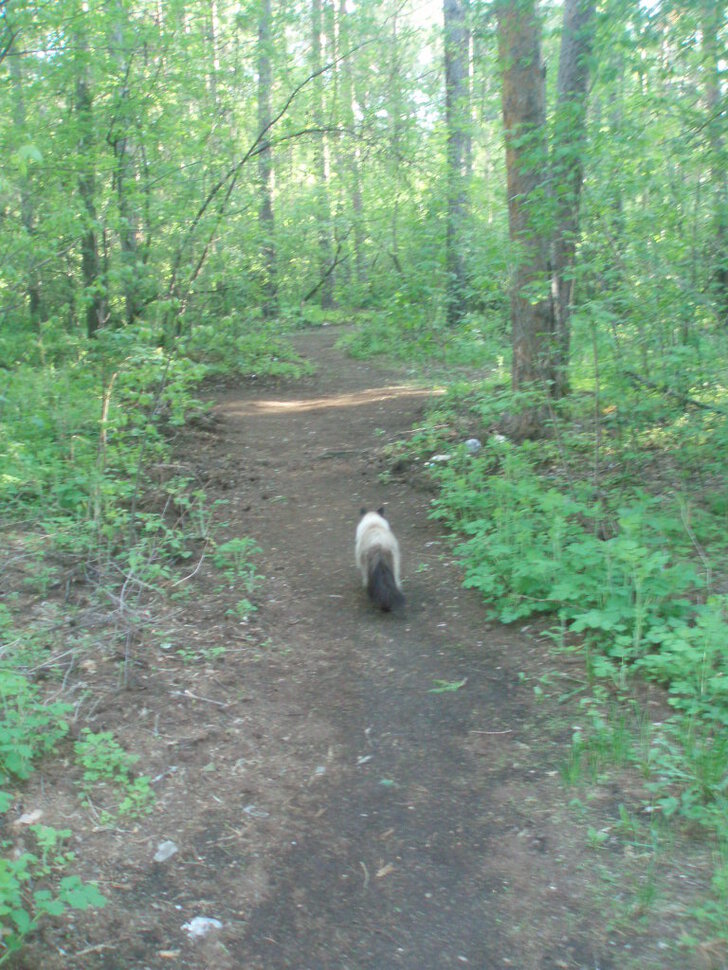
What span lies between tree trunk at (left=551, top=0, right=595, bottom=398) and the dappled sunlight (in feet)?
15.5

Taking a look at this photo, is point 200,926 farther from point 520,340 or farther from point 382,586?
point 520,340

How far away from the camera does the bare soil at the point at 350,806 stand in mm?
3125

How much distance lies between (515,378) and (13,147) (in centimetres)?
731

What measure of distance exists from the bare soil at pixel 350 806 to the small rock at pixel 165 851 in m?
0.04

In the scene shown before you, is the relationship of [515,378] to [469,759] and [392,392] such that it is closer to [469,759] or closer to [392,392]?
[392,392]

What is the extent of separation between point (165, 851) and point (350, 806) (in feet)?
3.22

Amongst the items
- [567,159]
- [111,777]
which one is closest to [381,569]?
[111,777]

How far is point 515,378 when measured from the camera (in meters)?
10.1

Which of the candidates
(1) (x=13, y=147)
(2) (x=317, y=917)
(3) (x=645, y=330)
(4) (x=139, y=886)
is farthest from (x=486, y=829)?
(1) (x=13, y=147)

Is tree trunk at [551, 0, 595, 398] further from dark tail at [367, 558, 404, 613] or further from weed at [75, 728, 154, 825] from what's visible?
weed at [75, 728, 154, 825]

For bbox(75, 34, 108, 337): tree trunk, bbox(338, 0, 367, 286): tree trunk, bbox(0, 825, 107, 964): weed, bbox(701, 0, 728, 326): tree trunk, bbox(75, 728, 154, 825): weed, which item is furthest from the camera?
bbox(338, 0, 367, 286): tree trunk

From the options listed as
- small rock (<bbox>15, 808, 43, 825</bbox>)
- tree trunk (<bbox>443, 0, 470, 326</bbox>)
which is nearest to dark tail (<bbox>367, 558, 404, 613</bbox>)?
small rock (<bbox>15, 808, 43, 825</bbox>)

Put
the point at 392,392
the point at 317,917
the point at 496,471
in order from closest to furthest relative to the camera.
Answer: the point at 317,917 < the point at 496,471 < the point at 392,392

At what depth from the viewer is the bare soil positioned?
3.12 metres
